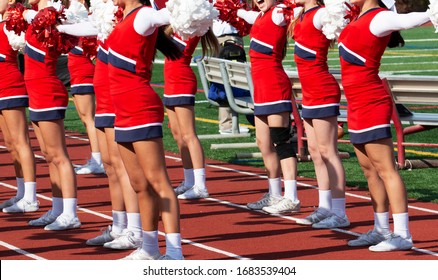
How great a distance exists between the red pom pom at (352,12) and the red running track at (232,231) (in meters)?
1.53

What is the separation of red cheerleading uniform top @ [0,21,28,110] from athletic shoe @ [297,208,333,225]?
2.44 meters

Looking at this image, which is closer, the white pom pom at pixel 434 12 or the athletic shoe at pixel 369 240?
the white pom pom at pixel 434 12

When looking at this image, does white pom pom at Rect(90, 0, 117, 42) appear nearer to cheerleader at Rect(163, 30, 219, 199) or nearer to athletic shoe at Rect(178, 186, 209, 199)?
cheerleader at Rect(163, 30, 219, 199)

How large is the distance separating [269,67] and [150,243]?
2609 mm

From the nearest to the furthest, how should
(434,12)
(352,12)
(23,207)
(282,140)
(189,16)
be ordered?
(189,16) → (434,12) → (352,12) → (282,140) → (23,207)

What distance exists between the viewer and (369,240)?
718 centimetres

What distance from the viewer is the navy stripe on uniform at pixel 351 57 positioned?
6922mm

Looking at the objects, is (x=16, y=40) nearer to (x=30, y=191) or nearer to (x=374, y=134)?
(x=30, y=191)

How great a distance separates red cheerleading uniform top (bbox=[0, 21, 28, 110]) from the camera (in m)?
8.65

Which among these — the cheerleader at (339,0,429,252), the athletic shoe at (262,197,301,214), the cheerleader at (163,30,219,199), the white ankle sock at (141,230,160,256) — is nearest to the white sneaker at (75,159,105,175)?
the cheerleader at (163,30,219,199)

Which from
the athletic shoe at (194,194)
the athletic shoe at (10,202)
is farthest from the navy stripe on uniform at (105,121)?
the athletic shoe at (194,194)

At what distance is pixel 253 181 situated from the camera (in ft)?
34.6

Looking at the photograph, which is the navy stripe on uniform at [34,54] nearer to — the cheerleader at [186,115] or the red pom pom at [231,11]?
the red pom pom at [231,11]

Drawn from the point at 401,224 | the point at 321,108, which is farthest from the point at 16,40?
the point at 401,224
